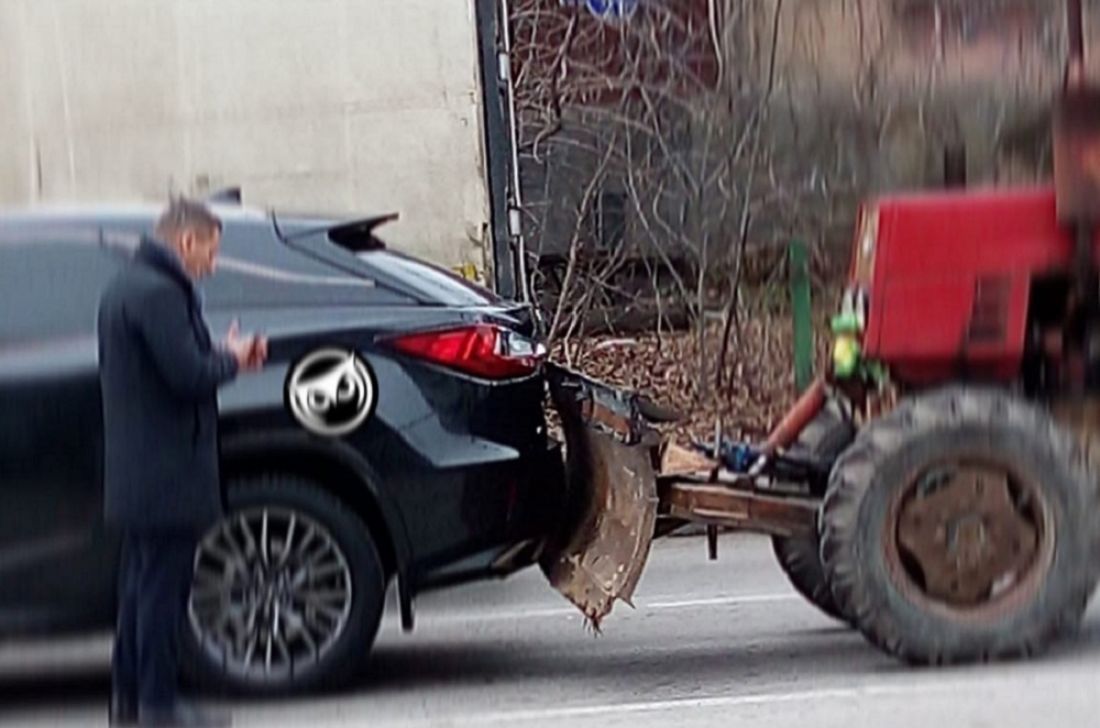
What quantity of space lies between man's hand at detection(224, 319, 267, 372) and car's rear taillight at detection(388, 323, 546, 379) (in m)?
0.60

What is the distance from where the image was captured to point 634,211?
16703mm

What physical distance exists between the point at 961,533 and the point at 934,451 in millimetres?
305

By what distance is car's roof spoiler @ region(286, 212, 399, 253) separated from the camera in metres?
8.34

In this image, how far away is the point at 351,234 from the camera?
27.7 ft

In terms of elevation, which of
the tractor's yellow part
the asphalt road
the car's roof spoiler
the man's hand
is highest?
the car's roof spoiler

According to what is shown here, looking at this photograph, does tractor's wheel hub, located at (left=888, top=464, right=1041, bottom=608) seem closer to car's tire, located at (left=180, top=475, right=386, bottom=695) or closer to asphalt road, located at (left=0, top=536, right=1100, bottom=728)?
asphalt road, located at (left=0, top=536, right=1100, bottom=728)

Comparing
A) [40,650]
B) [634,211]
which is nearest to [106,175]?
[634,211]

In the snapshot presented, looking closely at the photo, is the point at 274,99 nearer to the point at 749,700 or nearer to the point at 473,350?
the point at 473,350

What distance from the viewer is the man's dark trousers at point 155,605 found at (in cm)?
740

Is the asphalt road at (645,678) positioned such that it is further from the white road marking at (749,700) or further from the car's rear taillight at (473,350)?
the car's rear taillight at (473,350)

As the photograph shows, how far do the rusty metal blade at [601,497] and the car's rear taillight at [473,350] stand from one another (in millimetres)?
292

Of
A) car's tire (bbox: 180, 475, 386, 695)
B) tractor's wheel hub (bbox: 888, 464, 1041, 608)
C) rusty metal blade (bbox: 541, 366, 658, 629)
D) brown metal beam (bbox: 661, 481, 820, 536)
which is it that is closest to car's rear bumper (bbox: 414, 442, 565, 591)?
rusty metal blade (bbox: 541, 366, 658, 629)

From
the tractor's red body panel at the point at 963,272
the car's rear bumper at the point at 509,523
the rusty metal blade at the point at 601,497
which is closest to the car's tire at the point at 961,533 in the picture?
the tractor's red body panel at the point at 963,272

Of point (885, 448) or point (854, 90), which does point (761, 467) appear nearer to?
point (885, 448)
